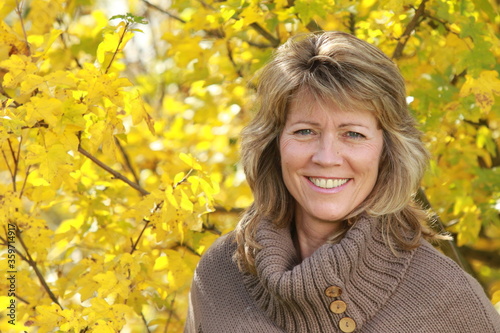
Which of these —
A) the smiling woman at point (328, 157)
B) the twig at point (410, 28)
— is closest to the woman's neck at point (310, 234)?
the smiling woman at point (328, 157)

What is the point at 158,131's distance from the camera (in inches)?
139

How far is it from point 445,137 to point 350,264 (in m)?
1.00

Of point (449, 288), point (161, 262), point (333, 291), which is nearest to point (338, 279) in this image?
point (333, 291)

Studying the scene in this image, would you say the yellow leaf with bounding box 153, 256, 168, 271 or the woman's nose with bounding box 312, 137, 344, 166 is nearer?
the woman's nose with bounding box 312, 137, 344, 166

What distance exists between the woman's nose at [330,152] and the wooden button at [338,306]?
0.35 meters

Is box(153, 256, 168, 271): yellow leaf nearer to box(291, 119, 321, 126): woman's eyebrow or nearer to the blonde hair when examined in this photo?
the blonde hair

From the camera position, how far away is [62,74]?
201 cm

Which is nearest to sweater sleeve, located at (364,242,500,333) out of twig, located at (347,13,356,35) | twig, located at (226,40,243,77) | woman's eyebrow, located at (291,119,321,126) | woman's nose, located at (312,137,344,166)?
woman's nose, located at (312,137,344,166)

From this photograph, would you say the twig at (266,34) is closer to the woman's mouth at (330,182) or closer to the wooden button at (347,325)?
the woman's mouth at (330,182)

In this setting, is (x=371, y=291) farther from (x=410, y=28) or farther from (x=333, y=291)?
(x=410, y=28)

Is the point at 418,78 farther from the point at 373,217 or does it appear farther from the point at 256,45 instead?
the point at 373,217

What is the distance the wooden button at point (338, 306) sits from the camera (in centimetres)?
192

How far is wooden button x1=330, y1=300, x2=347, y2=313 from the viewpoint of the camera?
1.92m

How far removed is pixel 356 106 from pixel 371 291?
0.48 metres
